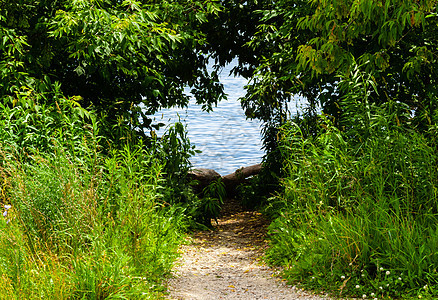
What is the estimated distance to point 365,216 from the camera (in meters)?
4.36

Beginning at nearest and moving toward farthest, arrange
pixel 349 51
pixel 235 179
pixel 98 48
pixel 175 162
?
pixel 98 48 < pixel 349 51 < pixel 175 162 < pixel 235 179

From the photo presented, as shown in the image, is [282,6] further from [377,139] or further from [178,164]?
[377,139]

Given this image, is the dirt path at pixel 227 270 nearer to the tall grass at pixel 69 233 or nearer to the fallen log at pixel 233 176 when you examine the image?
the tall grass at pixel 69 233

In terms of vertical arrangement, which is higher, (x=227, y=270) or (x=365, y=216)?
(x=365, y=216)

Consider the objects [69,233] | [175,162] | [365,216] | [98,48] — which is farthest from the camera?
[175,162]

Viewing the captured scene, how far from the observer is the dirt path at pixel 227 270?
4.55 m

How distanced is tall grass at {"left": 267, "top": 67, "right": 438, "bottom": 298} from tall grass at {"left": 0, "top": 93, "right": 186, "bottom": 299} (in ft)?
4.63

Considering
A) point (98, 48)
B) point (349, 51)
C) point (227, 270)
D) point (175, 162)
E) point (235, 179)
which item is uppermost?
point (98, 48)

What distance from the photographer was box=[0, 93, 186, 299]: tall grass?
3.53m

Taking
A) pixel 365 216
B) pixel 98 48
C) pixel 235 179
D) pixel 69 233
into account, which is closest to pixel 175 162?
pixel 98 48

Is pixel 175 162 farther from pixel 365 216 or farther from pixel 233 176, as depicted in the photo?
pixel 233 176

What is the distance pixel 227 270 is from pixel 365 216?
6.06 feet

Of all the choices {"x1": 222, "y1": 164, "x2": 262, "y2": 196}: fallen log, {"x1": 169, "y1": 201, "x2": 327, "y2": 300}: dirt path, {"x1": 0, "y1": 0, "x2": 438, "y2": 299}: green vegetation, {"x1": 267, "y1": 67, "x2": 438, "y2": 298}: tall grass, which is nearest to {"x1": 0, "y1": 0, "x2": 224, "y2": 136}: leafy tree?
{"x1": 0, "y1": 0, "x2": 438, "y2": 299}: green vegetation

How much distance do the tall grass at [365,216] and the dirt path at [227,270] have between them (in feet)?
0.84
